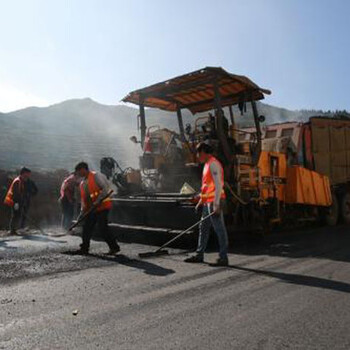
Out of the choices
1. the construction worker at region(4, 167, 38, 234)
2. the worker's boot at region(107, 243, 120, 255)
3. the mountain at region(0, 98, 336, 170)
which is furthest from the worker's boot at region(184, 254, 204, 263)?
the construction worker at region(4, 167, 38, 234)

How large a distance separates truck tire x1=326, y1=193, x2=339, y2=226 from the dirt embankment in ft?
28.3

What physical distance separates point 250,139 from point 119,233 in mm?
2915

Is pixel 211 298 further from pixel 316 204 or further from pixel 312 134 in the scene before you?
pixel 312 134

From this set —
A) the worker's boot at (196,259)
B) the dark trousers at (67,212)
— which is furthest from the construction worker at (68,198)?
the worker's boot at (196,259)

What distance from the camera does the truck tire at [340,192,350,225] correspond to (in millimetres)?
12578

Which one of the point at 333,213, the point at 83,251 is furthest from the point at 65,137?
the point at 83,251

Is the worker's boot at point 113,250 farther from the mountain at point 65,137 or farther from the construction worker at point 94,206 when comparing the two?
the mountain at point 65,137

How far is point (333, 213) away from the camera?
40.3 ft

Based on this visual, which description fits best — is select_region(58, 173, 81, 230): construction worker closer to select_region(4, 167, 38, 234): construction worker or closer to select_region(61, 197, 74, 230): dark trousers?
select_region(61, 197, 74, 230): dark trousers

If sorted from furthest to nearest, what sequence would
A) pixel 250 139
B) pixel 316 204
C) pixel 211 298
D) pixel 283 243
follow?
pixel 316 204
pixel 250 139
pixel 283 243
pixel 211 298

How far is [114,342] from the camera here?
3371 millimetres

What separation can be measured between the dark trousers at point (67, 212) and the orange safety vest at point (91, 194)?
3195 millimetres

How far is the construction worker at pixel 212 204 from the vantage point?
245 inches

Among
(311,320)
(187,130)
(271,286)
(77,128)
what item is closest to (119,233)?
(187,130)
